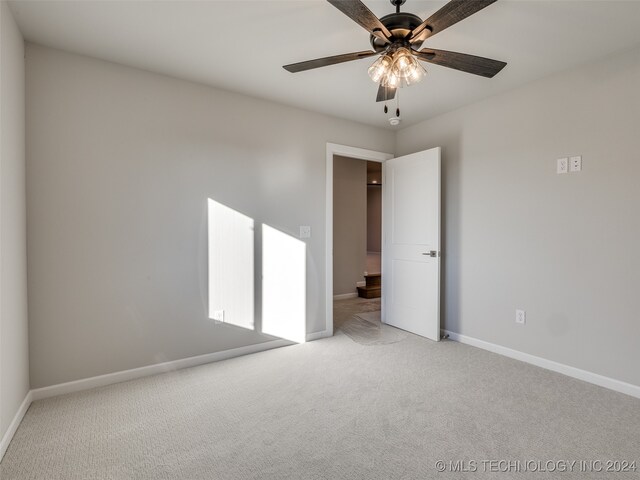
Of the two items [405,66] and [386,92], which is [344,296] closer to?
[386,92]

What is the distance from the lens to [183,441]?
1.80m

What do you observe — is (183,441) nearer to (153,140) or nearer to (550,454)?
(550,454)

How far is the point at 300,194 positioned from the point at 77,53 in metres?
2.09

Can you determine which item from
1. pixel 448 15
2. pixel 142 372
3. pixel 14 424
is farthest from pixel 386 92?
pixel 14 424

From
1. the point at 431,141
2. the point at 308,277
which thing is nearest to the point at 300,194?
the point at 308,277

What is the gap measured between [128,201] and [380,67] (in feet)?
6.91

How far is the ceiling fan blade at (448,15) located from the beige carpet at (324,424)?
2143mm

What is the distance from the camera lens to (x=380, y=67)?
1757 mm

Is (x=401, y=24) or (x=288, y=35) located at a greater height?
(x=288, y=35)

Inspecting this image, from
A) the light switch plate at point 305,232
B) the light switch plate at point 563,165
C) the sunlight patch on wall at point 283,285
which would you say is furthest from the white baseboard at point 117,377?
the light switch plate at point 563,165

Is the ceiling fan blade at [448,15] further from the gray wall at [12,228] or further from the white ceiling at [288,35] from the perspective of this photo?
the gray wall at [12,228]

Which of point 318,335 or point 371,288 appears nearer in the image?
point 318,335

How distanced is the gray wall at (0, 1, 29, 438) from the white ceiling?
30 cm

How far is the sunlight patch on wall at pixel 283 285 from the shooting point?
320 centimetres
